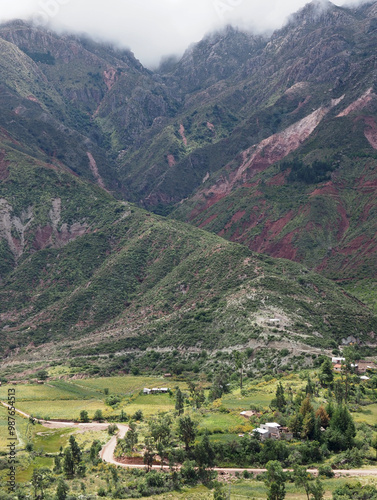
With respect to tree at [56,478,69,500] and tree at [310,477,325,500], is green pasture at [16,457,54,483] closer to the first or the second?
tree at [56,478,69,500]

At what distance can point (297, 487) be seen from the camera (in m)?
56.4

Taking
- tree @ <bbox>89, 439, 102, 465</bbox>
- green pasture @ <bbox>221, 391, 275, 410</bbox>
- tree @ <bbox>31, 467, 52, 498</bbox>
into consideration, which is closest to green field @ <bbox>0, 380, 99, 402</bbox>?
green pasture @ <bbox>221, 391, 275, 410</bbox>

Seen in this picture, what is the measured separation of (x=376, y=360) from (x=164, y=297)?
2253 inches

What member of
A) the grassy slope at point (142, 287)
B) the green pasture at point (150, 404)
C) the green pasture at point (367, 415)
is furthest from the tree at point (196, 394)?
the green pasture at point (367, 415)

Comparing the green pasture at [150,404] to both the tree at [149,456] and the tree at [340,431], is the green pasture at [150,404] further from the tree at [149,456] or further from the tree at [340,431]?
the tree at [340,431]

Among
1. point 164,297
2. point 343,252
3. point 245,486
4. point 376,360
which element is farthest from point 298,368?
point 343,252

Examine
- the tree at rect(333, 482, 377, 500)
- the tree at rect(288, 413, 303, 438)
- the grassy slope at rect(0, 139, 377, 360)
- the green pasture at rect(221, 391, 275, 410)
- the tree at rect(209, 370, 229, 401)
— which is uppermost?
the grassy slope at rect(0, 139, 377, 360)

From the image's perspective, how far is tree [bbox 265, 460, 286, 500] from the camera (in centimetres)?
5016

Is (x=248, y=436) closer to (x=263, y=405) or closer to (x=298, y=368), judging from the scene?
(x=263, y=405)

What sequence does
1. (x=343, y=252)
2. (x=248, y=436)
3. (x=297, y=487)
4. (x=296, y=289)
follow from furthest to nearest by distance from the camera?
(x=343, y=252) → (x=296, y=289) → (x=248, y=436) → (x=297, y=487)

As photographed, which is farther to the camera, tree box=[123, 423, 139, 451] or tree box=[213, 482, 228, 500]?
tree box=[123, 423, 139, 451]

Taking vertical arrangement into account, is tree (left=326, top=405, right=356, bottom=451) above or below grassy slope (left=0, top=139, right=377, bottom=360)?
below

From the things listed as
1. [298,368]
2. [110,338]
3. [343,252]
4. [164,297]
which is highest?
[343,252]

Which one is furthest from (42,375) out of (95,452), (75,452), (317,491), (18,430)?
(317,491)
